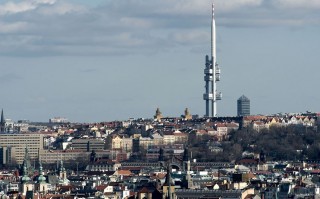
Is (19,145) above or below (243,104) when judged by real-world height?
below

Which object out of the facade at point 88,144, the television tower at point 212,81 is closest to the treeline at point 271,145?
the facade at point 88,144

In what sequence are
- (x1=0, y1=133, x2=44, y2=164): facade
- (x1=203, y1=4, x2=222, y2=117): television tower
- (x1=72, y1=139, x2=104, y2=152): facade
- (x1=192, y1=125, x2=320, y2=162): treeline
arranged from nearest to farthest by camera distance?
(x1=192, y1=125, x2=320, y2=162): treeline
(x1=0, y1=133, x2=44, y2=164): facade
(x1=72, y1=139, x2=104, y2=152): facade
(x1=203, y1=4, x2=222, y2=117): television tower

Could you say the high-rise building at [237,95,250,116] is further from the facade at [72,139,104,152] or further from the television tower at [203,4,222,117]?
the facade at [72,139,104,152]

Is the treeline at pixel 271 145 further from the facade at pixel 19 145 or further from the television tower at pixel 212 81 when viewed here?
the television tower at pixel 212 81

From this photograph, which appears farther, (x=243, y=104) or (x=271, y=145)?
A: (x=243, y=104)

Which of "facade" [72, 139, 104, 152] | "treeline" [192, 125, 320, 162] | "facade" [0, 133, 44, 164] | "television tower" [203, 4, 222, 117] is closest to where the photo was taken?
"treeline" [192, 125, 320, 162]

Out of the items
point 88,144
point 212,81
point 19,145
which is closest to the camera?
point 19,145

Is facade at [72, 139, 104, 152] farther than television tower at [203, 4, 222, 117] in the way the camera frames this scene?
No

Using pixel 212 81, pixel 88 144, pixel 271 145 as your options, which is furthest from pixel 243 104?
pixel 271 145

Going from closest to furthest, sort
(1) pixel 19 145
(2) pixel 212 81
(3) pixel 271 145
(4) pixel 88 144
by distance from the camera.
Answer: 1. (3) pixel 271 145
2. (1) pixel 19 145
3. (4) pixel 88 144
4. (2) pixel 212 81

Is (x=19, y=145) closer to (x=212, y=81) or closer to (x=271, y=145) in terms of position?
(x=271, y=145)

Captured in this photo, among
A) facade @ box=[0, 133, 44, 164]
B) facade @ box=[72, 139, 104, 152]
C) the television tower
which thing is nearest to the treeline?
facade @ box=[72, 139, 104, 152]

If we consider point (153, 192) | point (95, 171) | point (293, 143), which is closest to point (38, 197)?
point (153, 192)

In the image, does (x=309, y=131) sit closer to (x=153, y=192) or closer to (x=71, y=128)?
(x=71, y=128)
